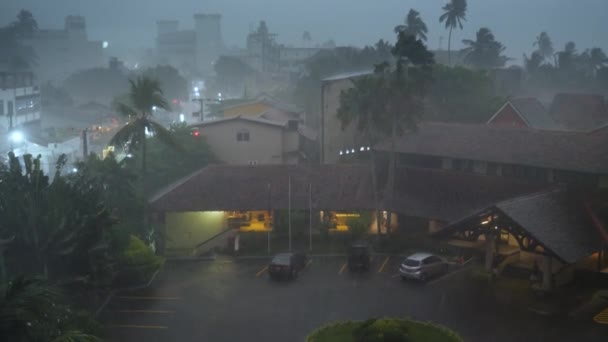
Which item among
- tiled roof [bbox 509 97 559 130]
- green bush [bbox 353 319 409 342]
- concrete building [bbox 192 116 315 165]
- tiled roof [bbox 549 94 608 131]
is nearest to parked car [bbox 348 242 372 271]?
green bush [bbox 353 319 409 342]

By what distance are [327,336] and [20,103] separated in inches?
3208

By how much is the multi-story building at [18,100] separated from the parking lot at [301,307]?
5668 centimetres

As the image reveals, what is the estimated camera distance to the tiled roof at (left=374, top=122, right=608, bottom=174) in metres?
38.5

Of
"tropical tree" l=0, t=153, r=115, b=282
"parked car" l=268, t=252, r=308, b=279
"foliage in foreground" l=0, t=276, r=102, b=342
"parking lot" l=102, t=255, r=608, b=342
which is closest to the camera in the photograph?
"foliage in foreground" l=0, t=276, r=102, b=342

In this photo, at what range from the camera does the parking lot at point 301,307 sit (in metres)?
27.2

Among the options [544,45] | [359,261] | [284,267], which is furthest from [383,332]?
[544,45]

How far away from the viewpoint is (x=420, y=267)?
3416cm

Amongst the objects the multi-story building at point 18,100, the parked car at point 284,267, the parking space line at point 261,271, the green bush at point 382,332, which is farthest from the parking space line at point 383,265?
the multi-story building at point 18,100

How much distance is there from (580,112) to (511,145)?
37.7 m

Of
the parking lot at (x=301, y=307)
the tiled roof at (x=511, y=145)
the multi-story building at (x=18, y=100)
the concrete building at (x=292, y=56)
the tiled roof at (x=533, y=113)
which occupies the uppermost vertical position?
Result: the concrete building at (x=292, y=56)

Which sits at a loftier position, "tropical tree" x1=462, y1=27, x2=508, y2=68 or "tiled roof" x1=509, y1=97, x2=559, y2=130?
"tropical tree" x1=462, y1=27, x2=508, y2=68

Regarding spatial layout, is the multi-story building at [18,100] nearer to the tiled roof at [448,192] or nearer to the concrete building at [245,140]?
the concrete building at [245,140]

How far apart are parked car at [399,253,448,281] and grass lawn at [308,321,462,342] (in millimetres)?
9794

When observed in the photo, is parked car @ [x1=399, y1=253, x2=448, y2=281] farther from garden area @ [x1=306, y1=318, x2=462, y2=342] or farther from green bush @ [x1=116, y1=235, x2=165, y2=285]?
green bush @ [x1=116, y1=235, x2=165, y2=285]
